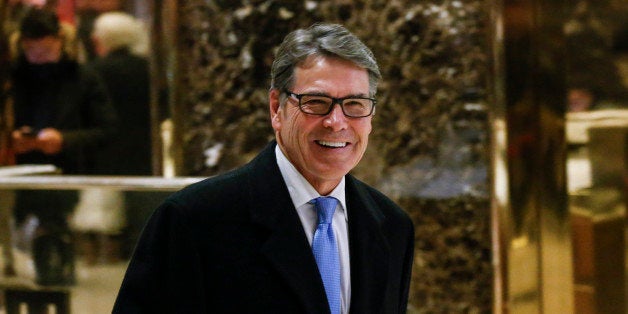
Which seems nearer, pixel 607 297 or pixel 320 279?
pixel 320 279

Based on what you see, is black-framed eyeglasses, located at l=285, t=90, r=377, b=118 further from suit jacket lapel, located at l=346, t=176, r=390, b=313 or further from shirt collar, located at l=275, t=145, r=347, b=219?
suit jacket lapel, located at l=346, t=176, r=390, b=313

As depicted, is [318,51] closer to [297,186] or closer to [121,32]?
[297,186]

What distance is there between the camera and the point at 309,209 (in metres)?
2.35

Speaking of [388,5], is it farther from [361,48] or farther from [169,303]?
[169,303]

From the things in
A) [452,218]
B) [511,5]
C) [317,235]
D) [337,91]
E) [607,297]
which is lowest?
[607,297]

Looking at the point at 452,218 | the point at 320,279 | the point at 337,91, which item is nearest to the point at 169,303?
the point at 320,279

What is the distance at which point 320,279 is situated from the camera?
2229 mm

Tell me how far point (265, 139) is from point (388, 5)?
1049 mm

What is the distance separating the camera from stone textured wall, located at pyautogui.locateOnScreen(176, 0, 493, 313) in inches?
204

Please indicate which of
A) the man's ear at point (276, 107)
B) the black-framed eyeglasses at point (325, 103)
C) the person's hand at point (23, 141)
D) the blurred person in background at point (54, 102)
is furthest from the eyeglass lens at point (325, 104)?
the person's hand at point (23, 141)

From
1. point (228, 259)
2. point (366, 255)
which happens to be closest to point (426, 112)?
point (366, 255)

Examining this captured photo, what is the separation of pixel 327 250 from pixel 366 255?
0.12m

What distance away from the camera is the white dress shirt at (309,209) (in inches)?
91.4

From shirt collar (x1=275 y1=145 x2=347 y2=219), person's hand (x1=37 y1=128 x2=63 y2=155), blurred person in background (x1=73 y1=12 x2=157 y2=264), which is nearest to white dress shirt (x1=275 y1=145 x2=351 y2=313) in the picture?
shirt collar (x1=275 y1=145 x2=347 y2=219)
